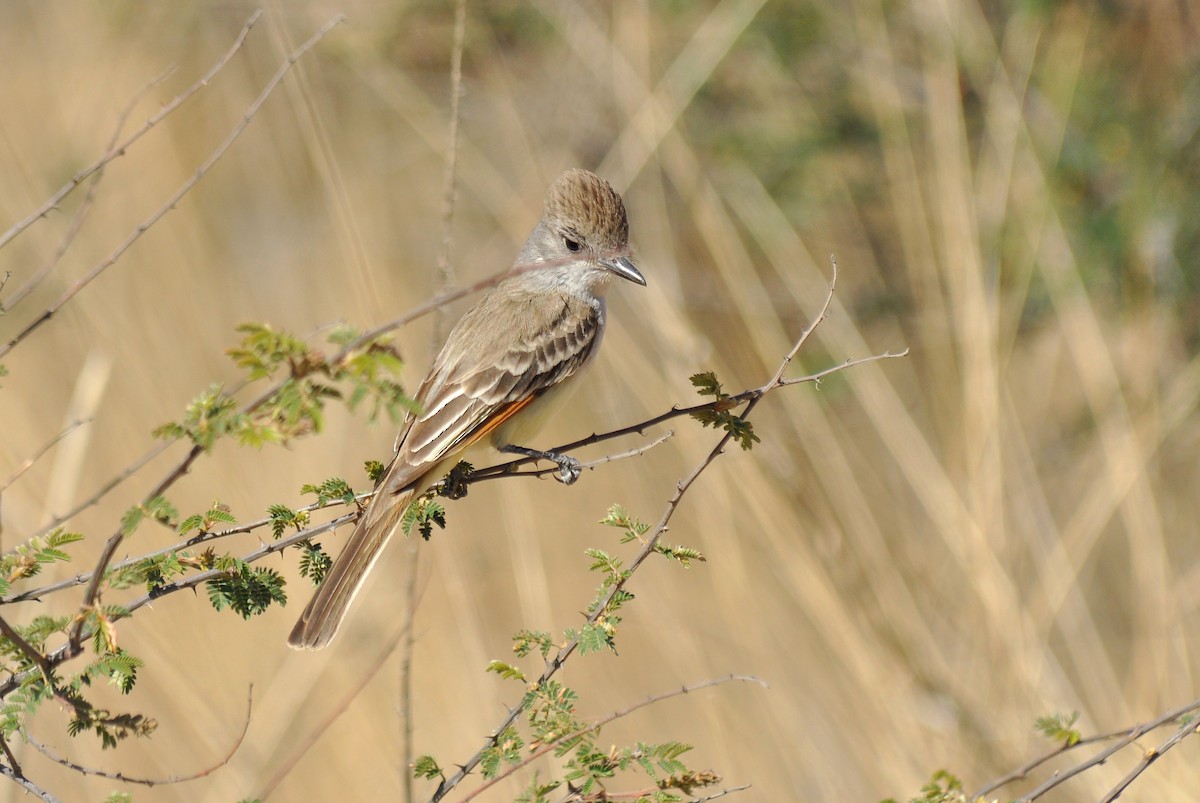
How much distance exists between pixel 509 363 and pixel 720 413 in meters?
1.45

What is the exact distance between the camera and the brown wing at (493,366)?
4.14 m

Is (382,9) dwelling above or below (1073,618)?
above

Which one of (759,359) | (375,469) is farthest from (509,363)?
(759,359)

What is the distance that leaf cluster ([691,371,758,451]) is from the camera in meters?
3.13

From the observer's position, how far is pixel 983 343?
514 cm

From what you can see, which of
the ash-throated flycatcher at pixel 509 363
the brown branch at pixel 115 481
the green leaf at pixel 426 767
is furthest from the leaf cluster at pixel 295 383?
the ash-throated flycatcher at pixel 509 363

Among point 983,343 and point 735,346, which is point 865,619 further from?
point 735,346

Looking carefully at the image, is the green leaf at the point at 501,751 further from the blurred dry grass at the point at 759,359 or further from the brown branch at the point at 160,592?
the blurred dry grass at the point at 759,359

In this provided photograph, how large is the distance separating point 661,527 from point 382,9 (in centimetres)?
544

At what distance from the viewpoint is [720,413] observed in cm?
322

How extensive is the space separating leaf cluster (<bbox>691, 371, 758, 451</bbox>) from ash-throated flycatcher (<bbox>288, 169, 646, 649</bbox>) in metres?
0.84

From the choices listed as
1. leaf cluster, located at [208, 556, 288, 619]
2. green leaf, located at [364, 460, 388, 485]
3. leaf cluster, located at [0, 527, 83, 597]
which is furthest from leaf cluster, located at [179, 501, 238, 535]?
green leaf, located at [364, 460, 388, 485]

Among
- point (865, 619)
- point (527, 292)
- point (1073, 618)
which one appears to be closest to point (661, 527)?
point (527, 292)

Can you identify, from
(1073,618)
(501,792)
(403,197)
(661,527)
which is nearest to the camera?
(661,527)
